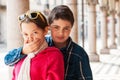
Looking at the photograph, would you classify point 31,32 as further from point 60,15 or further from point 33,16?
point 60,15

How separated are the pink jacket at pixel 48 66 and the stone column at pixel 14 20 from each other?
→ 13.4 ft

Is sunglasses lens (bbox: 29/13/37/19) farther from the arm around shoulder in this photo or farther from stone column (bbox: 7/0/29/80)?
stone column (bbox: 7/0/29/80)

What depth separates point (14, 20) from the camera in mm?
6336

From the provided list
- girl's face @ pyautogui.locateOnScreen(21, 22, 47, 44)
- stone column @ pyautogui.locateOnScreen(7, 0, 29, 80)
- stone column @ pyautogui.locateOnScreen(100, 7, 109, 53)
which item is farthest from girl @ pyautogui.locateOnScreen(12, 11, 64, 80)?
stone column @ pyautogui.locateOnScreen(100, 7, 109, 53)

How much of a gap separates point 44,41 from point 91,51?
690 inches

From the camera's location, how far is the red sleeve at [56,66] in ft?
7.23

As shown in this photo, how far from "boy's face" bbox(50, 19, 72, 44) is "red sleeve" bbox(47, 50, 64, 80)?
15 centimetres

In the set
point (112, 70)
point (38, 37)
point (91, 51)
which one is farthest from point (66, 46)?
point (91, 51)

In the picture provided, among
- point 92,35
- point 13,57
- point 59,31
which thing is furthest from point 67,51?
point 92,35

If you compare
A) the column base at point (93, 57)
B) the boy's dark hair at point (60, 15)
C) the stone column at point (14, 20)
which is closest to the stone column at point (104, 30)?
the column base at point (93, 57)

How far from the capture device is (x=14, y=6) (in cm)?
646

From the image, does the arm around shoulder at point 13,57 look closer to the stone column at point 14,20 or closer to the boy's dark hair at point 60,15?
the boy's dark hair at point 60,15

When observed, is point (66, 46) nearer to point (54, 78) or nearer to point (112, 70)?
point (54, 78)

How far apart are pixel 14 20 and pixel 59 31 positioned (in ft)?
13.2
